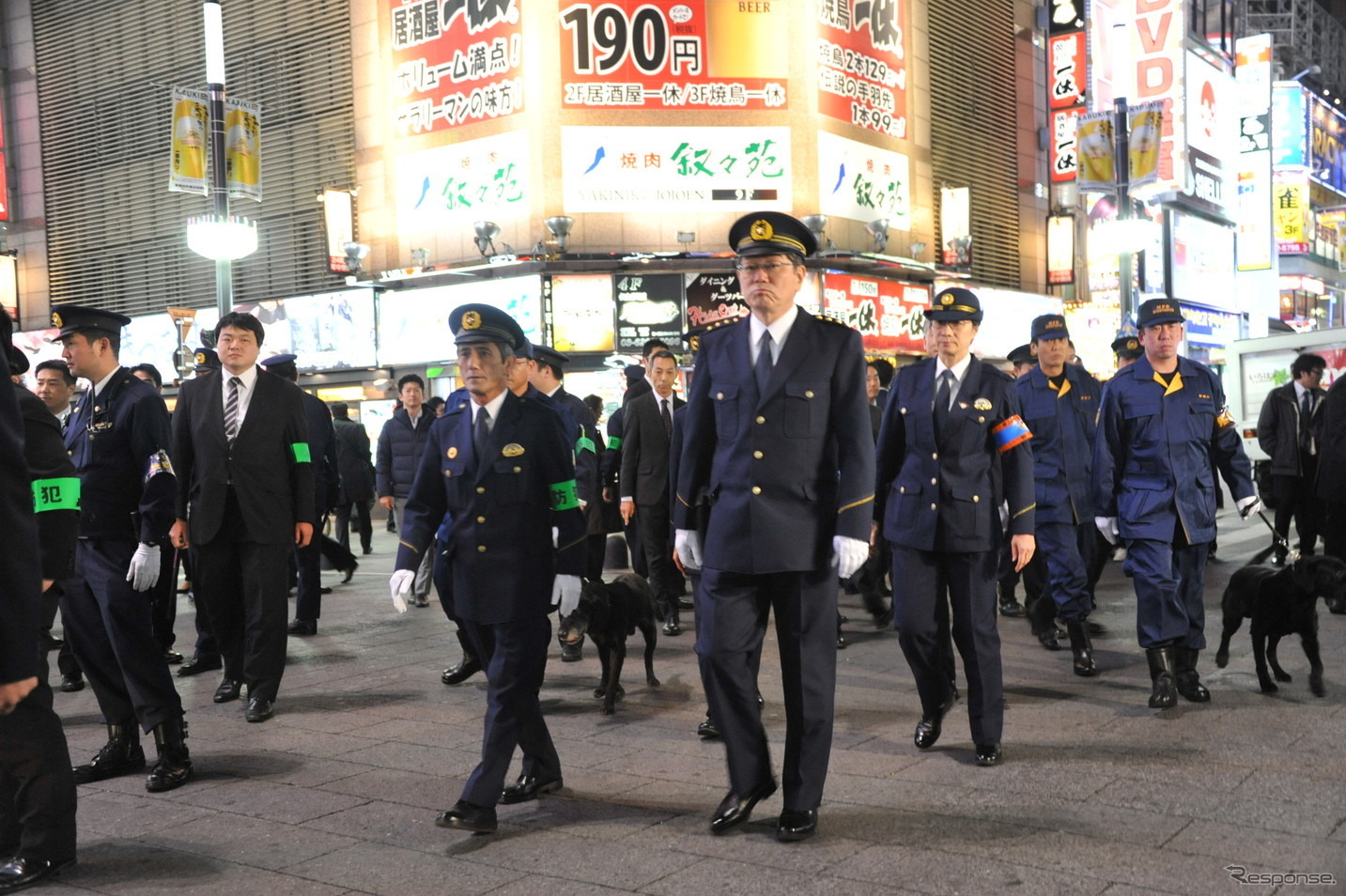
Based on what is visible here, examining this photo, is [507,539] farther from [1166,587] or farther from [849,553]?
[1166,587]

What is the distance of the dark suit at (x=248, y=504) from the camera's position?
6.67m

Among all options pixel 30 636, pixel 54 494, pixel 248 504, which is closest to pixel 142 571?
pixel 248 504

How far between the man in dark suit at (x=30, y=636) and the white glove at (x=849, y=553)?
257cm

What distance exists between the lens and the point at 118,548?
224 inches

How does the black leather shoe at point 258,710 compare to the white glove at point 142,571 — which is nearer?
the white glove at point 142,571

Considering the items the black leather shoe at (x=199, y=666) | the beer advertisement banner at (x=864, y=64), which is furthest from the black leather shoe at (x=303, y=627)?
the beer advertisement banner at (x=864, y=64)

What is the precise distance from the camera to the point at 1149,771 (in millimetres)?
5070

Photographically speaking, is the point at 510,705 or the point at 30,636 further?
the point at 510,705

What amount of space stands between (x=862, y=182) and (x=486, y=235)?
669 centimetres

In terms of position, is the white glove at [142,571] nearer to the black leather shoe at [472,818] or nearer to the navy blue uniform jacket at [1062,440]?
the black leather shoe at [472,818]

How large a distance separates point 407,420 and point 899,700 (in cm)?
637

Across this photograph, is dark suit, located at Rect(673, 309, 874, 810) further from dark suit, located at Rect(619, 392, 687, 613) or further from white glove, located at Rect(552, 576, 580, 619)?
dark suit, located at Rect(619, 392, 687, 613)

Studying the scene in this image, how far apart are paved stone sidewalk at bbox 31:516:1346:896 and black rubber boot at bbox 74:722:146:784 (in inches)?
4.9

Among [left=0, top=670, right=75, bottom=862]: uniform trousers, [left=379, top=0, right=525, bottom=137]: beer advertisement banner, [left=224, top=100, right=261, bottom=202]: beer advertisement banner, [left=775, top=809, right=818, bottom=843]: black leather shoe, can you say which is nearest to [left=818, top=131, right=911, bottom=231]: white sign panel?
[left=379, top=0, right=525, bottom=137]: beer advertisement banner
